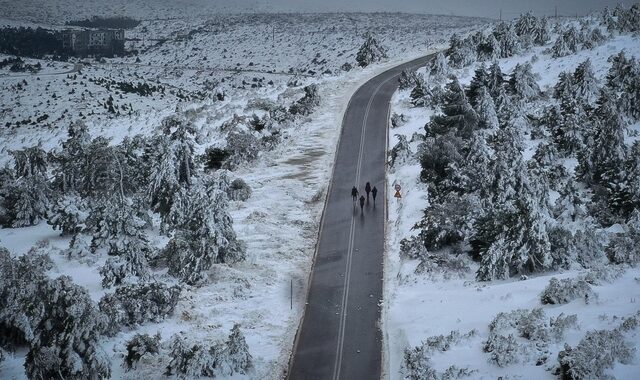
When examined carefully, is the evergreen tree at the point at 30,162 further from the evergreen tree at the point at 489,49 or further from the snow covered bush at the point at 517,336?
the evergreen tree at the point at 489,49

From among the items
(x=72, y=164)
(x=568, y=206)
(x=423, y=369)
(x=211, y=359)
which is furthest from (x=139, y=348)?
(x=568, y=206)

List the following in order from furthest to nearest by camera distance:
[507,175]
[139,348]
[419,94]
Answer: [419,94]
[507,175]
[139,348]

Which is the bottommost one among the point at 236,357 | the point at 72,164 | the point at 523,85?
the point at 236,357

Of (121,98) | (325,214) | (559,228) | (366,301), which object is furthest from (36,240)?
(121,98)

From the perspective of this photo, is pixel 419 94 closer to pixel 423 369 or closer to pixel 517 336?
pixel 517 336

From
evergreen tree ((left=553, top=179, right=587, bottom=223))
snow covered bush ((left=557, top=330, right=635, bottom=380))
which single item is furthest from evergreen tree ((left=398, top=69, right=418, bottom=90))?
snow covered bush ((left=557, top=330, right=635, bottom=380))

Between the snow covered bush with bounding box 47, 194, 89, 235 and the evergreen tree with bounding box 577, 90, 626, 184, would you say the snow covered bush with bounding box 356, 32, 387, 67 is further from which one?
the snow covered bush with bounding box 47, 194, 89, 235
